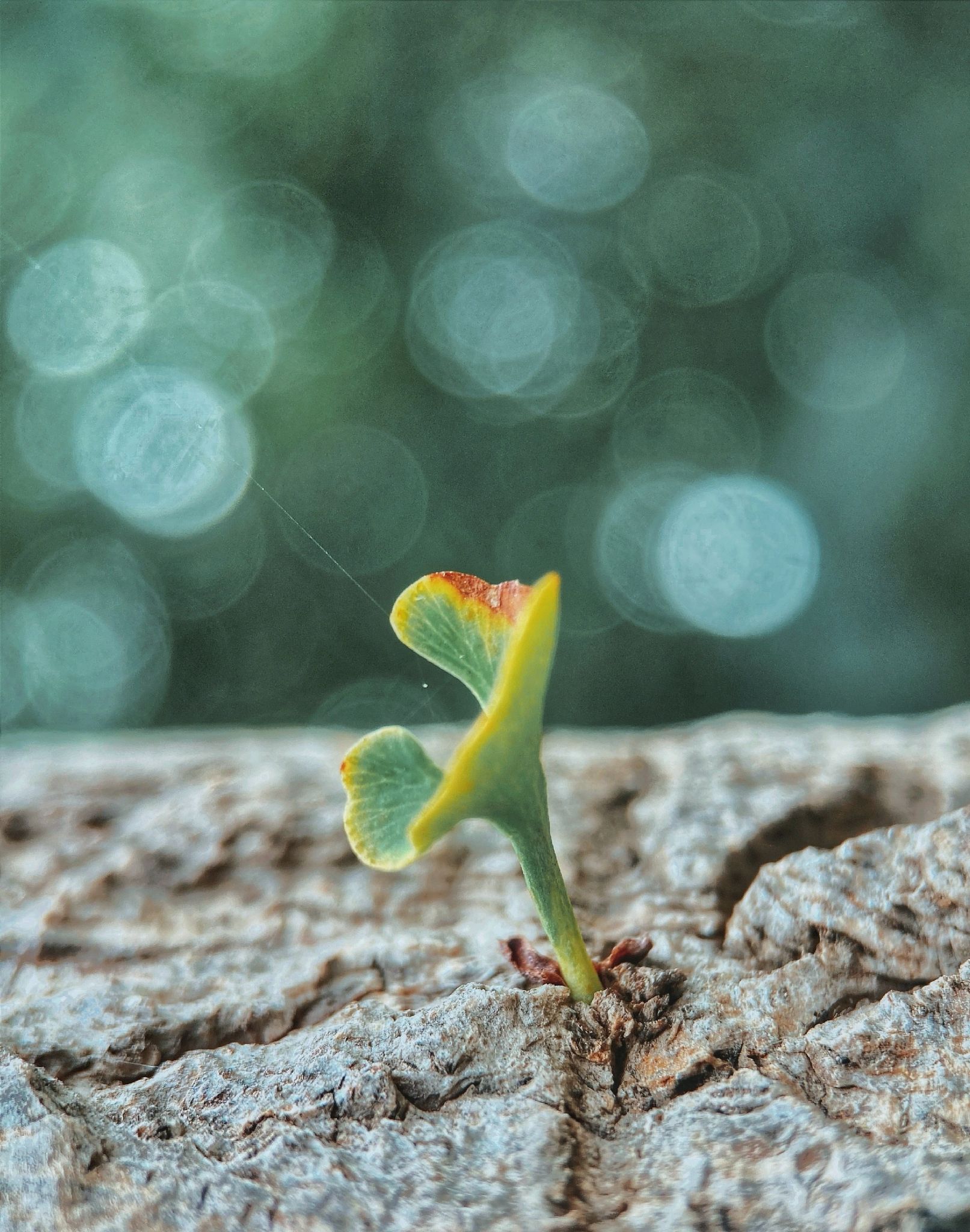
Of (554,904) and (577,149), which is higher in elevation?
(577,149)

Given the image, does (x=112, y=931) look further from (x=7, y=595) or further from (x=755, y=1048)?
(x=7, y=595)

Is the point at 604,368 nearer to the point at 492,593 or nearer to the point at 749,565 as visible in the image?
the point at 749,565

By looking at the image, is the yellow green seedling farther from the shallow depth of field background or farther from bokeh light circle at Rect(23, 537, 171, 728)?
bokeh light circle at Rect(23, 537, 171, 728)

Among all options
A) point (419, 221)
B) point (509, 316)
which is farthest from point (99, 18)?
point (509, 316)

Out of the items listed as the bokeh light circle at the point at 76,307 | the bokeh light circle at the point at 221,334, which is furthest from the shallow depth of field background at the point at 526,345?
the bokeh light circle at the point at 76,307

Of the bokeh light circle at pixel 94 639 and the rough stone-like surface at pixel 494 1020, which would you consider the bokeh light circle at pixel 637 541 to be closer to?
the bokeh light circle at pixel 94 639

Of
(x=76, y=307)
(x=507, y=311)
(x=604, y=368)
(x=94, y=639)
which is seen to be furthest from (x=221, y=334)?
(x=604, y=368)
